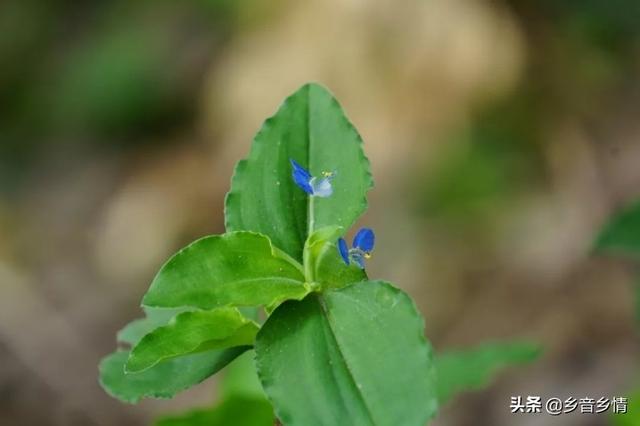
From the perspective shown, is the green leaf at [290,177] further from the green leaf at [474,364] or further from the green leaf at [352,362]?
the green leaf at [474,364]

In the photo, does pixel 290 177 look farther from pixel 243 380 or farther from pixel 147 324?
pixel 243 380

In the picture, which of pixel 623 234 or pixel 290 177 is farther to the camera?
pixel 623 234

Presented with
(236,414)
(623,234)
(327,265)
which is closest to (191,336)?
(327,265)

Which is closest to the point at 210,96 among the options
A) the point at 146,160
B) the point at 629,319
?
the point at 146,160

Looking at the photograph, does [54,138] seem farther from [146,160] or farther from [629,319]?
[629,319]

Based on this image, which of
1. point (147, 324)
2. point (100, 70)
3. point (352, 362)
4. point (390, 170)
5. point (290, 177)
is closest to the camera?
point (352, 362)
